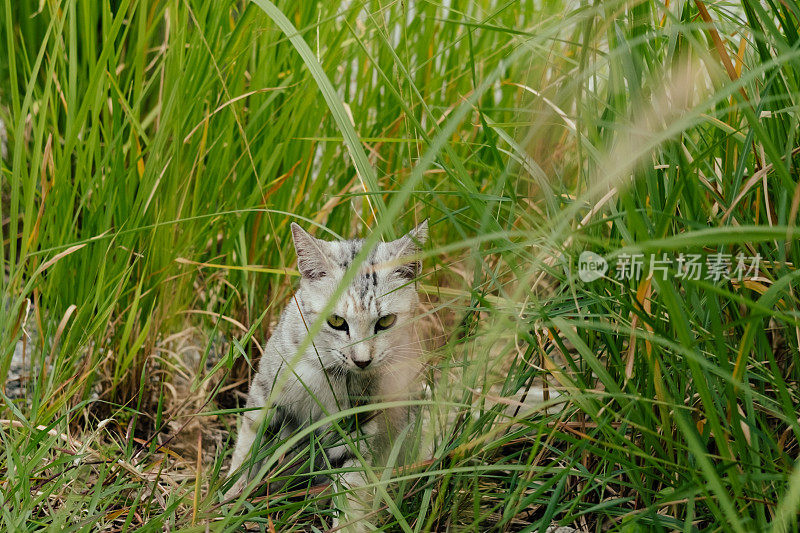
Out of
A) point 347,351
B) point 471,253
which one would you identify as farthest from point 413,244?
point 471,253

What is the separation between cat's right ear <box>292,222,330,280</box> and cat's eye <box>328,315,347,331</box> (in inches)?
5.2

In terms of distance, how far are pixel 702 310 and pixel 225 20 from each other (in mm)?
1497

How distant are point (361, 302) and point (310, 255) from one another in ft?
0.62

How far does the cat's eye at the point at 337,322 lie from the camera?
183cm

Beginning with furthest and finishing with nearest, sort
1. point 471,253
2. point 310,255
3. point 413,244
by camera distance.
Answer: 1. point 310,255
2. point 413,244
3. point 471,253

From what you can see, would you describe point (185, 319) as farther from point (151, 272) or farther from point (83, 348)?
point (83, 348)

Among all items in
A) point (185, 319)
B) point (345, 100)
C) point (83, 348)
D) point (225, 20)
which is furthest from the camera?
point (345, 100)

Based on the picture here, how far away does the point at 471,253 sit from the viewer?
1337mm

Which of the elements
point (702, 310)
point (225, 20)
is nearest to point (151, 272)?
point (225, 20)

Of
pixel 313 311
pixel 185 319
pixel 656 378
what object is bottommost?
pixel 185 319

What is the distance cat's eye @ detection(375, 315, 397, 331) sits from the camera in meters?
1.86

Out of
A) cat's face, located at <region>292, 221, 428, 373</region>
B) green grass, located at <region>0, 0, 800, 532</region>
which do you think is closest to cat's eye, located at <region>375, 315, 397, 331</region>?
cat's face, located at <region>292, 221, 428, 373</region>

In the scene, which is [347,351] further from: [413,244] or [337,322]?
[413,244]

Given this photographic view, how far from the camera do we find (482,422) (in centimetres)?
143
